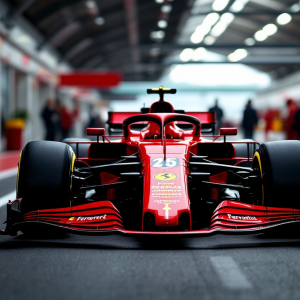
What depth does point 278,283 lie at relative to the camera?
3.03 meters

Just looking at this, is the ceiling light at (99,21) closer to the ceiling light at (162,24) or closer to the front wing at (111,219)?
the ceiling light at (162,24)

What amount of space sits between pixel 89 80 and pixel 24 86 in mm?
4221

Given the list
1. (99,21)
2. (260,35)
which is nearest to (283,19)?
(260,35)

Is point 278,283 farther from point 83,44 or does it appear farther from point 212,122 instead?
point 83,44

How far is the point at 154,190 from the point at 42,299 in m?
1.68

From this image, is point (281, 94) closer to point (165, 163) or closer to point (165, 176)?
point (165, 163)

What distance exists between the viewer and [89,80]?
26.2 m

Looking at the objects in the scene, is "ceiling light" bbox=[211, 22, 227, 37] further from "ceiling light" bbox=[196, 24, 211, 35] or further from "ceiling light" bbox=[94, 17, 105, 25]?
"ceiling light" bbox=[94, 17, 105, 25]

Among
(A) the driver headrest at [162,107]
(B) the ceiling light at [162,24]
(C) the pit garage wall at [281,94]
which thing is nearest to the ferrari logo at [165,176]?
(A) the driver headrest at [162,107]

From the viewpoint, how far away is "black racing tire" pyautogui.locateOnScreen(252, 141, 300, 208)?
445cm

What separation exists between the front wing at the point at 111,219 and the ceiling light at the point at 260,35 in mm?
25884

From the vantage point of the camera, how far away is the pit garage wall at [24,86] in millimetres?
19297

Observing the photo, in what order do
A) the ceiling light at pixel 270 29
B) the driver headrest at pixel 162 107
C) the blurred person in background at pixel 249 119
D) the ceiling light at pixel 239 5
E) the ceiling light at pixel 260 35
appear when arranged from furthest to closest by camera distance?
1. the ceiling light at pixel 260 35
2. the ceiling light at pixel 270 29
3. the ceiling light at pixel 239 5
4. the blurred person in background at pixel 249 119
5. the driver headrest at pixel 162 107

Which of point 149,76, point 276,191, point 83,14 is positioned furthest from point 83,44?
point 276,191
